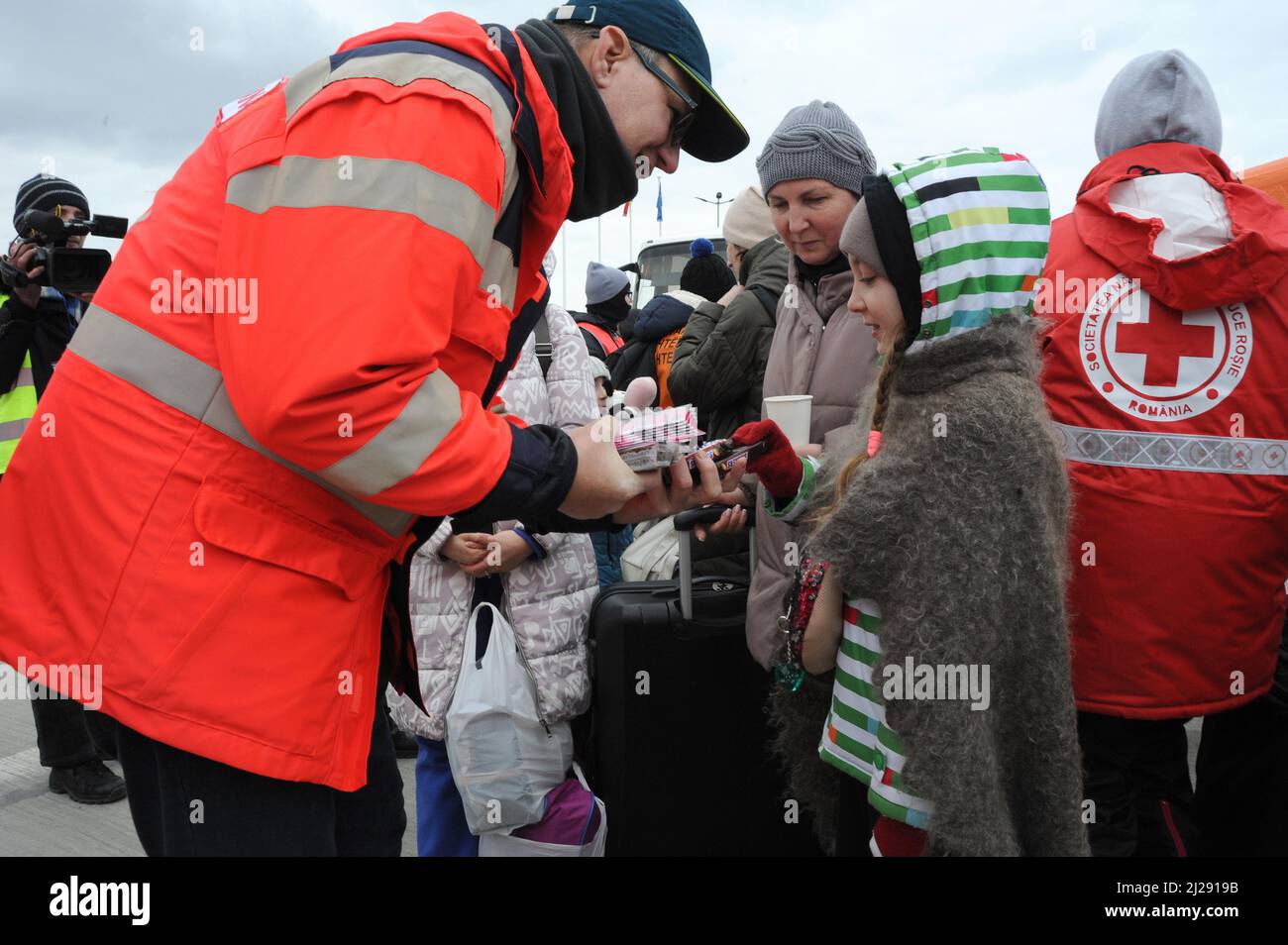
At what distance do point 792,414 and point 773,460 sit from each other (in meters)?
0.20

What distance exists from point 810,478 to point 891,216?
0.61m

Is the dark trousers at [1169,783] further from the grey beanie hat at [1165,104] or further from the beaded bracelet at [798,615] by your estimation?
the grey beanie hat at [1165,104]

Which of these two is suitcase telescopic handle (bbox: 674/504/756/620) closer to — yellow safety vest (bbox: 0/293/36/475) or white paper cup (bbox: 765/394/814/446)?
white paper cup (bbox: 765/394/814/446)

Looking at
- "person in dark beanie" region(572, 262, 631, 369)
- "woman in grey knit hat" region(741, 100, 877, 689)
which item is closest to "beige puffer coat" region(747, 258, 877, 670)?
"woman in grey knit hat" region(741, 100, 877, 689)

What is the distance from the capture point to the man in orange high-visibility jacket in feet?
3.71

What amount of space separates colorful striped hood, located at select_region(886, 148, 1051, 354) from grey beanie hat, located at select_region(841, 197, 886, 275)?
100mm

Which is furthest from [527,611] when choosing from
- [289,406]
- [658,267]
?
[658,267]

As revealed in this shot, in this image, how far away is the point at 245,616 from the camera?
1277mm

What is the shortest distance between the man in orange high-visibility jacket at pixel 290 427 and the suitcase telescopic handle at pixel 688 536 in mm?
1026

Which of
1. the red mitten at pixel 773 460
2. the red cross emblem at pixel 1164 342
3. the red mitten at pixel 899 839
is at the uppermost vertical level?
the red cross emblem at pixel 1164 342

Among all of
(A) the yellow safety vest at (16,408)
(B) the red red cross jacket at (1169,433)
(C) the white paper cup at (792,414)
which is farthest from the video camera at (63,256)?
(B) the red red cross jacket at (1169,433)

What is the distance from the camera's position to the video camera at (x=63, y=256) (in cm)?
228

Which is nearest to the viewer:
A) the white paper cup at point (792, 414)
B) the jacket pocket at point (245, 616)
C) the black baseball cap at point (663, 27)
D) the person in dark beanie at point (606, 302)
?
the jacket pocket at point (245, 616)
